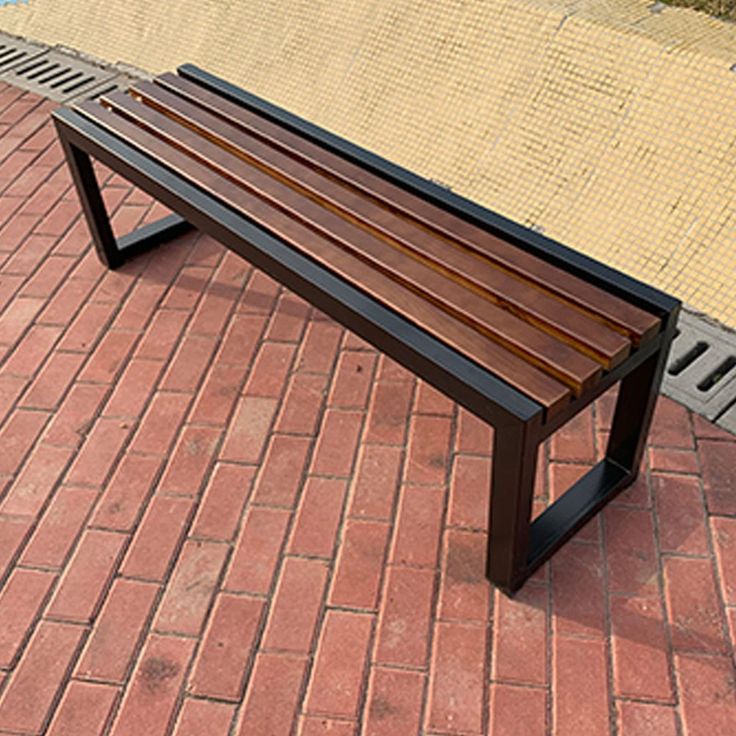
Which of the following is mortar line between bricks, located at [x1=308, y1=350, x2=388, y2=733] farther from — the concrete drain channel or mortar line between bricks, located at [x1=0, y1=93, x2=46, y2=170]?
mortar line between bricks, located at [x1=0, y1=93, x2=46, y2=170]

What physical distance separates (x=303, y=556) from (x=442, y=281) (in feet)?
2.76

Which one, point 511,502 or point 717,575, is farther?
point 717,575

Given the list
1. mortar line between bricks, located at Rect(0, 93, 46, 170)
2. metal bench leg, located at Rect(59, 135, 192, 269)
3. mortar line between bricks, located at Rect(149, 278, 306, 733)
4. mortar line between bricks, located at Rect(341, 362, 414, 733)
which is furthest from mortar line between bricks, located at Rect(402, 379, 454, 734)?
mortar line between bricks, located at Rect(0, 93, 46, 170)

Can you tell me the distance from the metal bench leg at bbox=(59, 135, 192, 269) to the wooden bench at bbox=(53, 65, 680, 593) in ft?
0.66

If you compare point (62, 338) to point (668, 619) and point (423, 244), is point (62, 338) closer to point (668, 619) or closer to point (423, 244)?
point (423, 244)

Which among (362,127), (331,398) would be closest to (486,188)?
(362,127)

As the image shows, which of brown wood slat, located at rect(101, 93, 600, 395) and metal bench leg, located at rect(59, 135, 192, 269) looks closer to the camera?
brown wood slat, located at rect(101, 93, 600, 395)

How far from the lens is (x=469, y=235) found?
2.32m

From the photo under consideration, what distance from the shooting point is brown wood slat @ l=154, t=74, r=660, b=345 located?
2.04 metres

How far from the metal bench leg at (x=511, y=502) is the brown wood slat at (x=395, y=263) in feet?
0.56

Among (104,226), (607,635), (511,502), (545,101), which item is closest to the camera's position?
(511,502)

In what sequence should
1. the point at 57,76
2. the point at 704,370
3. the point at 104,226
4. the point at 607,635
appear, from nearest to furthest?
the point at 607,635, the point at 704,370, the point at 104,226, the point at 57,76

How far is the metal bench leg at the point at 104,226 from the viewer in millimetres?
3234

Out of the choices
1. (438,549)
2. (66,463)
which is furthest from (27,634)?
(438,549)
